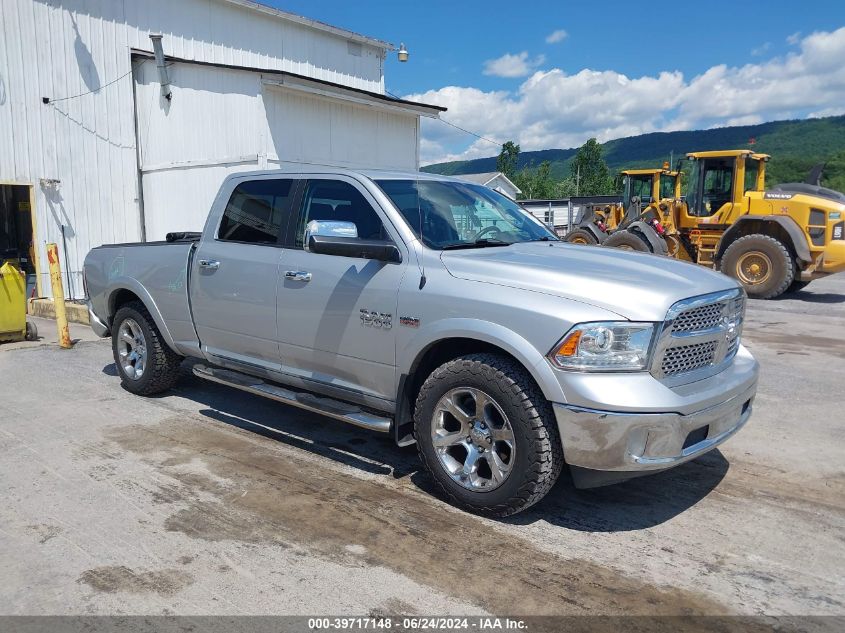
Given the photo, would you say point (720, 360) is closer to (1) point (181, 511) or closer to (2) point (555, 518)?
(2) point (555, 518)

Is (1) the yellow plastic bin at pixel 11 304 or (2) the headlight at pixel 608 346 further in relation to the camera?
(1) the yellow plastic bin at pixel 11 304

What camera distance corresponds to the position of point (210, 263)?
5.41 m

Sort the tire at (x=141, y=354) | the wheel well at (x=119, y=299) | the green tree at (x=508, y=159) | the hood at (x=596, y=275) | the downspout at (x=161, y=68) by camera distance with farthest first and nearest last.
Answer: the green tree at (x=508, y=159)
the downspout at (x=161, y=68)
the wheel well at (x=119, y=299)
the tire at (x=141, y=354)
the hood at (x=596, y=275)

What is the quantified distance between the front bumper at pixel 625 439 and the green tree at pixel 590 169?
238ft

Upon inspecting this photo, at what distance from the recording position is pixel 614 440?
339 centimetres

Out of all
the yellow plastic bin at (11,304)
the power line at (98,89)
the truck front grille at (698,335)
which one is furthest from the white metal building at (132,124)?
the truck front grille at (698,335)

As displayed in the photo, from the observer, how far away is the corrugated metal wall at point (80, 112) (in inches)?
477

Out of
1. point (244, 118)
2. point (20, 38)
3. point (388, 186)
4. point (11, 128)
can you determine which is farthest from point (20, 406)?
point (20, 38)

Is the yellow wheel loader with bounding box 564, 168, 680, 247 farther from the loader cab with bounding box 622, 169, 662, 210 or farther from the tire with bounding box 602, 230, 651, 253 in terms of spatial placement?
the tire with bounding box 602, 230, 651, 253

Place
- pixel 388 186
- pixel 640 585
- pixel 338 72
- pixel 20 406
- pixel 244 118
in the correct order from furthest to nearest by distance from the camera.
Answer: pixel 338 72
pixel 244 118
pixel 20 406
pixel 388 186
pixel 640 585

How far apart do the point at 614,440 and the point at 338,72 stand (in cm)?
1768

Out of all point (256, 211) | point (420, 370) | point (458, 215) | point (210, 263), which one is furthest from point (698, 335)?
point (210, 263)

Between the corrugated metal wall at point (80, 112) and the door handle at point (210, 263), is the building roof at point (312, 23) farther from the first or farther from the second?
the door handle at point (210, 263)

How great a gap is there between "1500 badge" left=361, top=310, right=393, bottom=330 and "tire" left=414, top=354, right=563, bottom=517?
18.2 inches
